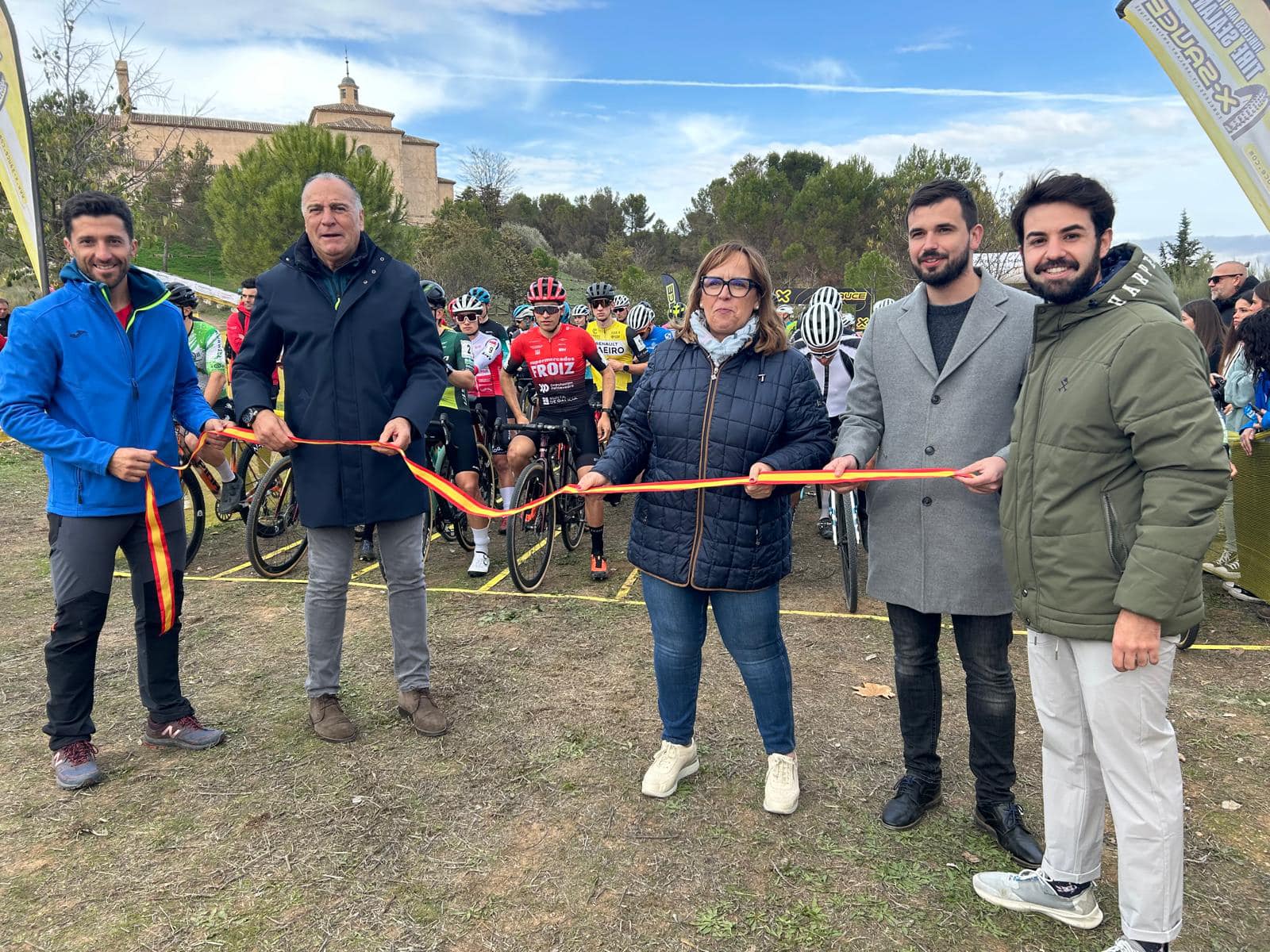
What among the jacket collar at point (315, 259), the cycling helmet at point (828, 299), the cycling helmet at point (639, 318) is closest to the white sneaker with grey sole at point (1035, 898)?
the jacket collar at point (315, 259)

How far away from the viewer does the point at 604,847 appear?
295 cm

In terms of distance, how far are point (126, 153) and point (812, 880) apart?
56.3 ft

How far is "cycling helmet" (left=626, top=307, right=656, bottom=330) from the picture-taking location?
1091 centimetres

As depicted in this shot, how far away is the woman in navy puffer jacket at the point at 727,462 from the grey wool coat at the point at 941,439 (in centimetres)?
26

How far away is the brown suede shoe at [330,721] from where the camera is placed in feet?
12.3

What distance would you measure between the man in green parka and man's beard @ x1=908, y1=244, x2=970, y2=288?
34 cm

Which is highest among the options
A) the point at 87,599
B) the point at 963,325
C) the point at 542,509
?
the point at 963,325

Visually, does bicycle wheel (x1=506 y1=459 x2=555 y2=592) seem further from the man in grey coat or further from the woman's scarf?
the man in grey coat

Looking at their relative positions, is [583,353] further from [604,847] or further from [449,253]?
[449,253]

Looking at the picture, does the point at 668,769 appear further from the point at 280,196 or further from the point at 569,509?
the point at 280,196

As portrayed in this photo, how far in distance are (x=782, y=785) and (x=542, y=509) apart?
158 inches

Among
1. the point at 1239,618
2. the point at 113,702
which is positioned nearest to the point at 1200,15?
the point at 1239,618

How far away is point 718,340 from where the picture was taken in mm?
2945

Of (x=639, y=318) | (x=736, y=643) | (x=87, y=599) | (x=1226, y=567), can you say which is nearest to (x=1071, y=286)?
(x=736, y=643)
